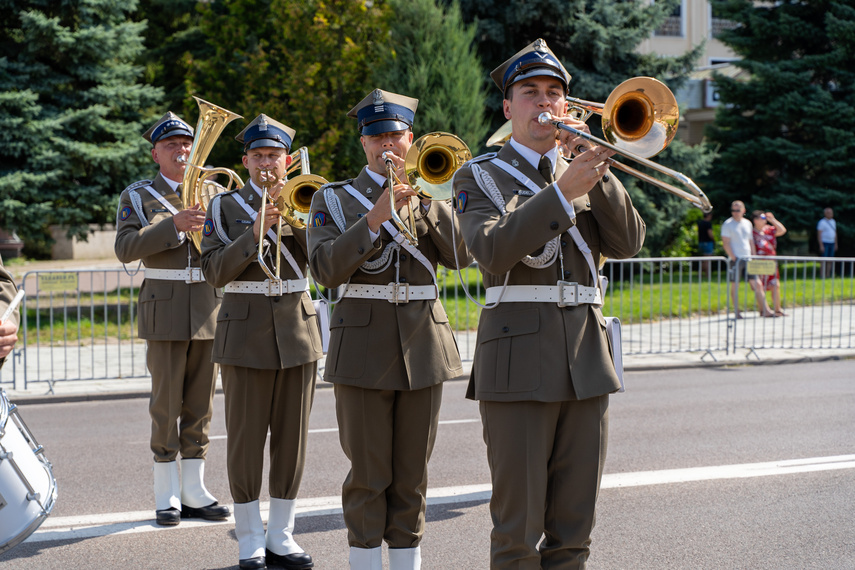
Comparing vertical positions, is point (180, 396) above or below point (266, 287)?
below

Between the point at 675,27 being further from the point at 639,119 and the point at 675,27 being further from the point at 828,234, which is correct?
the point at 639,119

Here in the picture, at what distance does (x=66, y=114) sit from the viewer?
16812 mm

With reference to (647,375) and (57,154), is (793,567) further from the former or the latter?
(57,154)

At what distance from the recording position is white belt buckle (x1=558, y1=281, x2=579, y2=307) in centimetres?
343

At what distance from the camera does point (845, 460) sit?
22.1 ft

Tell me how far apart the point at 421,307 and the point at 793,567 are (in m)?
2.27

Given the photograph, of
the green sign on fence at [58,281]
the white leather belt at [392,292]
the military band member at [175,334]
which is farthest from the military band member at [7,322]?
the green sign on fence at [58,281]

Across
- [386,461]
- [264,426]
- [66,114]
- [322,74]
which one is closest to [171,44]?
[322,74]

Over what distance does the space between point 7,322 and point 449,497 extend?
355 cm

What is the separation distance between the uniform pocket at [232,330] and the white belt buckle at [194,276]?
2.63 ft

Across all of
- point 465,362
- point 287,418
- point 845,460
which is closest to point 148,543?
point 287,418

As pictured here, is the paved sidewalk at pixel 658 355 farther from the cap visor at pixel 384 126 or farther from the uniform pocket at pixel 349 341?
the cap visor at pixel 384 126

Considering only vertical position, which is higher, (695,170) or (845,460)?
(695,170)

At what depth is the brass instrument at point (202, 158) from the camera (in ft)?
18.2
